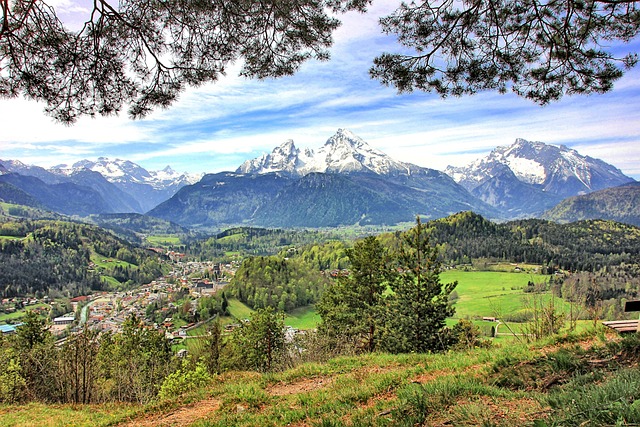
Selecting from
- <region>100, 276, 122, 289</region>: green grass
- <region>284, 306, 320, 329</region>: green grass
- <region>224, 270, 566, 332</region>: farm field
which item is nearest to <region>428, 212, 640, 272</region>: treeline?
<region>224, 270, 566, 332</region>: farm field

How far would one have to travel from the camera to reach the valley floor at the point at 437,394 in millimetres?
4184

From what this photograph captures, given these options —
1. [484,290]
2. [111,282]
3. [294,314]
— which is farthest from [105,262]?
[484,290]

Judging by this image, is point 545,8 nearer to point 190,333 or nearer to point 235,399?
point 235,399

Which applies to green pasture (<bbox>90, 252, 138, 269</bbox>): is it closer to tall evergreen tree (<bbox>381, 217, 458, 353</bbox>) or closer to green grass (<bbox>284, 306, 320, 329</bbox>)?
green grass (<bbox>284, 306, 320, 329</bbox>)

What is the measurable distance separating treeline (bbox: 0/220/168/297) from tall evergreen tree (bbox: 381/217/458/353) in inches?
5509

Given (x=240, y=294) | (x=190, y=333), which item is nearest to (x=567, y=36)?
(x=190, y=333)

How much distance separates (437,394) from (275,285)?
94.7m

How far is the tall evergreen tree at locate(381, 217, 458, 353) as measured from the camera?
18.4 metres

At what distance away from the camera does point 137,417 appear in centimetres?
852

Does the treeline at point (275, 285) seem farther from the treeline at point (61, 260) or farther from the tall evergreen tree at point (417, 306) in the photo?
the treeline at point (61, 260)

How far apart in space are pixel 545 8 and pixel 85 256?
18793 cm

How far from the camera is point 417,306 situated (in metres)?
18.8

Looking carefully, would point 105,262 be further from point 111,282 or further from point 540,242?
point 540,242

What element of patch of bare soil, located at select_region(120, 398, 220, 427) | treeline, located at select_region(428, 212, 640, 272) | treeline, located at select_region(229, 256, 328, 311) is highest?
patch of bare soil, located at select_region(120, 398, 220, 427)
